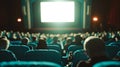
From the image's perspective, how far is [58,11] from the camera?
1053 inches

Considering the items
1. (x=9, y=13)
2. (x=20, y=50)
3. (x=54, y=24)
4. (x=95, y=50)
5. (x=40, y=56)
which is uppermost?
(x=9, y=13)

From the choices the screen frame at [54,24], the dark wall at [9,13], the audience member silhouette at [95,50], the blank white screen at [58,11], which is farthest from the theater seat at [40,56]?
the dark wall at [9,13]

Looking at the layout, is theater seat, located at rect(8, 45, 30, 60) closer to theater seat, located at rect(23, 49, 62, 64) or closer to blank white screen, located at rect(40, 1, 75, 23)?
theater seat, located at rect(23, 49, 62, 64)

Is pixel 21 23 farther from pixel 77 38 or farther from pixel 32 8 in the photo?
pixel 77 38

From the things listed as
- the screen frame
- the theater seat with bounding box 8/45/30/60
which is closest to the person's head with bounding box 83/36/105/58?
the theater seat with bounding box 8/45/30/60

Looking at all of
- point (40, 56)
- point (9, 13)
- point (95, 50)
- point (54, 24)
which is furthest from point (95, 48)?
point (9, 13)

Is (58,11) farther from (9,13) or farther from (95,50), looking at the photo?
(95,50)

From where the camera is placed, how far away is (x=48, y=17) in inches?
1071

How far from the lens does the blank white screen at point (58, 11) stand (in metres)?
26.8

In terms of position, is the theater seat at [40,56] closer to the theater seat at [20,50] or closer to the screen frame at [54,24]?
the theater seat at [20,50]

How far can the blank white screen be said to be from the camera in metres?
26.8

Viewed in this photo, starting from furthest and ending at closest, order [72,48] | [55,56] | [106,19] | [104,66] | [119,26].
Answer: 1. [106,19]
2. [119,26]
3. [72,48]
4. [55,56]
5. [104,66]

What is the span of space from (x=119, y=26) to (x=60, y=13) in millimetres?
5023

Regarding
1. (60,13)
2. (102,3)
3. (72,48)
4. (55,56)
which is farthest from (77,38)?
(102,3)
